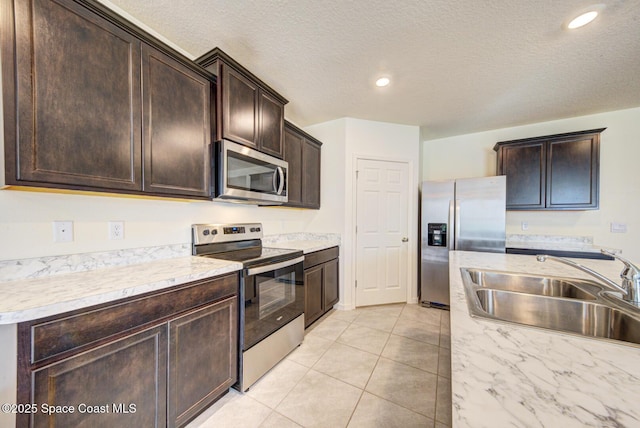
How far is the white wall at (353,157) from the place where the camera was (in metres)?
3.13

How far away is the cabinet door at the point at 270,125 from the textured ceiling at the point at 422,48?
0.28m

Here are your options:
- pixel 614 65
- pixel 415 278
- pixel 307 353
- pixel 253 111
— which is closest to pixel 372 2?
pixel 253 111

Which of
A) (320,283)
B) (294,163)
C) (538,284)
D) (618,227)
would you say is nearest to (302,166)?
(294,163)

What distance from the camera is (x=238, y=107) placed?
1.85m

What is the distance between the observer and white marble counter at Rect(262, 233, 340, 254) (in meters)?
2.73

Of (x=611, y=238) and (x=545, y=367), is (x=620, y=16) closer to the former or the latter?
(x=545, y=367)

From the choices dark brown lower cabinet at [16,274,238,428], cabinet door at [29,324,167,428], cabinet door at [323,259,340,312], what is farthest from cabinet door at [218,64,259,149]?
cabinet door at [323,259,340,312]

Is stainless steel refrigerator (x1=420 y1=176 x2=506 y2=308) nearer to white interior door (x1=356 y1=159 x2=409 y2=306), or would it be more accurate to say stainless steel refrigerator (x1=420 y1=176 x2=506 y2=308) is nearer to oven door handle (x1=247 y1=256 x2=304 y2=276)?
white interior door (x1=356 y1=159 x2=409 y2=306)

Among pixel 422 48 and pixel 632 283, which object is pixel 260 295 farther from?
pixel 422 48

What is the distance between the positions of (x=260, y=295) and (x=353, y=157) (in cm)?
214

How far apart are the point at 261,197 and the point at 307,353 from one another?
144cm

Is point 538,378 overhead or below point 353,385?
overhead

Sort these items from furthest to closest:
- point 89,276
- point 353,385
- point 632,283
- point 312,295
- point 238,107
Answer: point 312,295 → point 238,107 → point 353,385 → point 89,276 → point 632,283

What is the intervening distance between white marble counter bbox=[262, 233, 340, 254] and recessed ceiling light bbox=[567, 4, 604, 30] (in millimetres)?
2595
